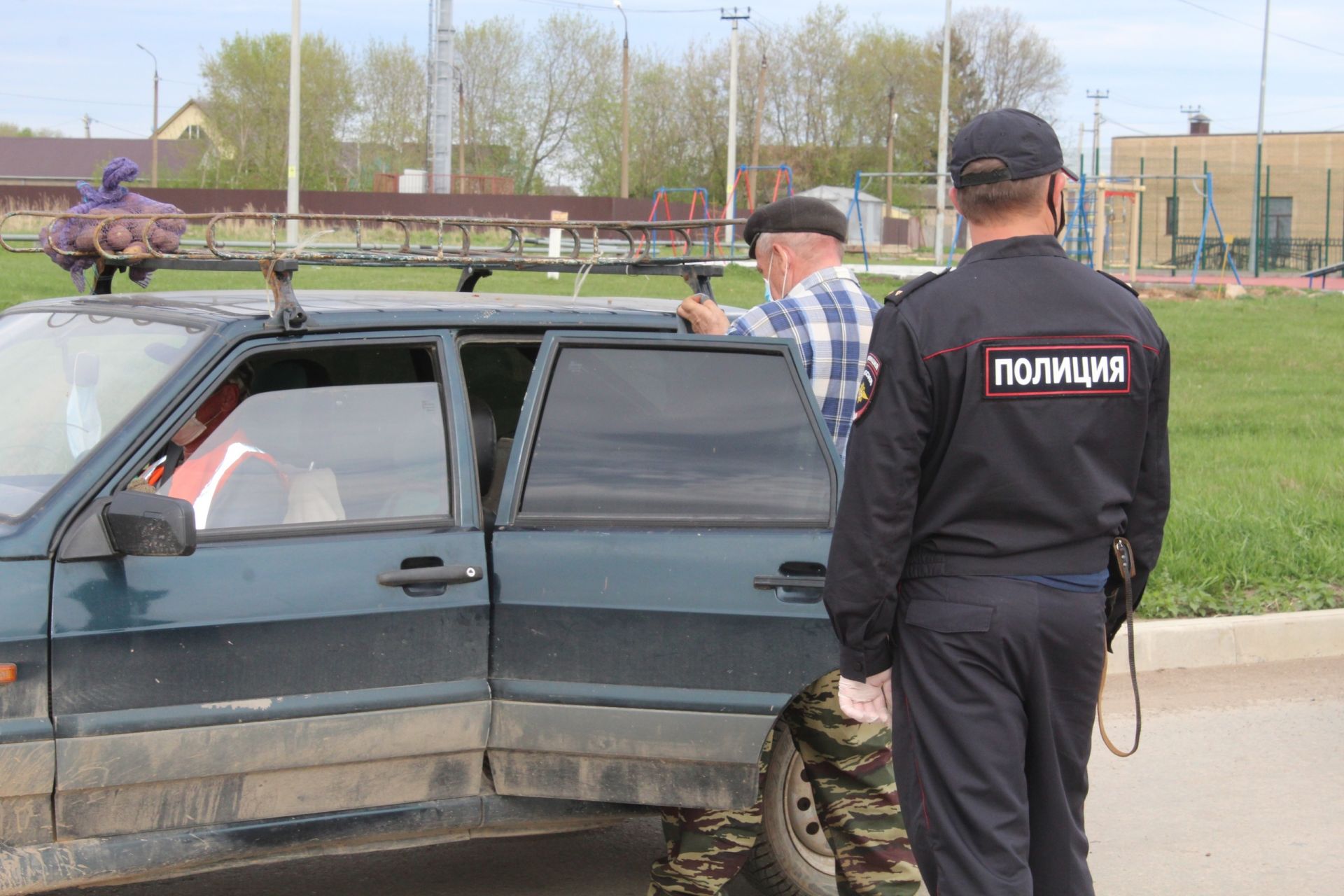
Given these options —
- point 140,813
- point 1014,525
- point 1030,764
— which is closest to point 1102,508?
point 1014,525

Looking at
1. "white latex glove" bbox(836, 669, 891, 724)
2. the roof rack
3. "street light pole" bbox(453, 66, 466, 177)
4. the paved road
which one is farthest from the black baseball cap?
"street light pole" bbox(453, 66, 466, 177)

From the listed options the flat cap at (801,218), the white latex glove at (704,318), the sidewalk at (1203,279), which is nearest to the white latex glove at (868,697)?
the white latex glove at (704,318)

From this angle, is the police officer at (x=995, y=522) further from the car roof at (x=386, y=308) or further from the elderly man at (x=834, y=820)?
the car roof at (x=386, y=308)

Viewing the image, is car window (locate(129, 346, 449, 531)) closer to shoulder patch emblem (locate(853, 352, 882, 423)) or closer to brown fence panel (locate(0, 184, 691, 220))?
shoulder patch emblem (locate(853, 352, 882, 423))

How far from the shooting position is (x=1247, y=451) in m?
9.63

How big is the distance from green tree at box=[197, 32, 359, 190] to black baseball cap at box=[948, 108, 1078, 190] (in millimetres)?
67139

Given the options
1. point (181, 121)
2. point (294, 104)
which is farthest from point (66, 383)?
point (181, 121)

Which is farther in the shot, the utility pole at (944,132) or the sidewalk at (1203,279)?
the utility pole at (944,132)

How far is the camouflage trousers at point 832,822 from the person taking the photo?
3.54 meters

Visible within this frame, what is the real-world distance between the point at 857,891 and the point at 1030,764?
114 centimetres

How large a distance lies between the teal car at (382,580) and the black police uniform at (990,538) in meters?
0.85

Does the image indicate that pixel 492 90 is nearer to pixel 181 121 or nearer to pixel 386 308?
pixel 181 121

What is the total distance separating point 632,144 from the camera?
71.2 meters

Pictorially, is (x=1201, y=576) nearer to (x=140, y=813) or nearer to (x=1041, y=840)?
(x=1041, y=840)
